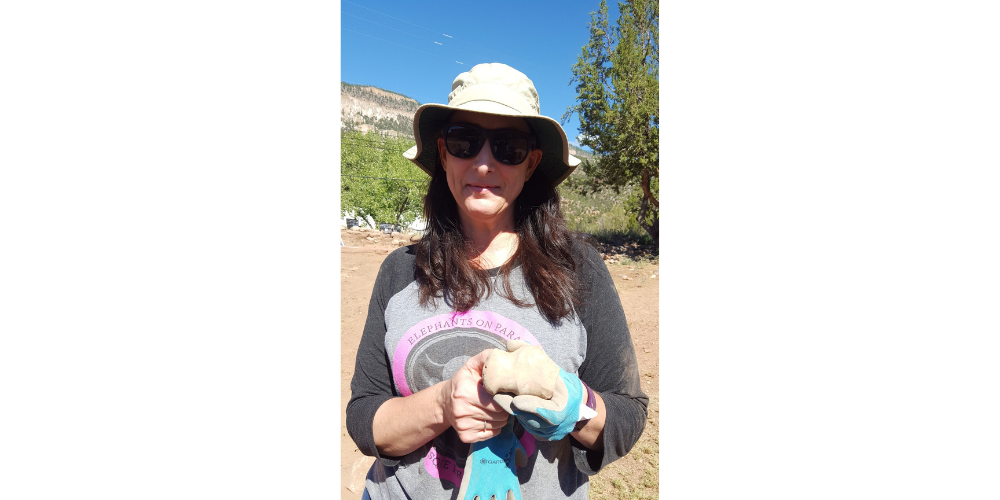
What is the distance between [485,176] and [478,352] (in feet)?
1.57

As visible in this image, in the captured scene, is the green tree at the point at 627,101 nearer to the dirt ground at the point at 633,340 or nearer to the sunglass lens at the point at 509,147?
the dirt ground at the point at 633,340

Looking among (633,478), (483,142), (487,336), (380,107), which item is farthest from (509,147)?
(380,107)

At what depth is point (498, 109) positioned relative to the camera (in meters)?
1.14

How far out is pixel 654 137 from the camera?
10.4 m

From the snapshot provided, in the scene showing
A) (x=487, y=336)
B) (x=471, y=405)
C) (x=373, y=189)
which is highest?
(x=373, y=189)

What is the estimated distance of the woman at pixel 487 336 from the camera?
3.62 ft

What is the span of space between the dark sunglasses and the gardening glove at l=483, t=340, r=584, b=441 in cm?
53

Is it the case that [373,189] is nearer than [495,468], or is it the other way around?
[495,468]

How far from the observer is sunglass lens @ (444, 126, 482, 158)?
1.19 metres

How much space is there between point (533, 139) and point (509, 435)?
0.81 metres

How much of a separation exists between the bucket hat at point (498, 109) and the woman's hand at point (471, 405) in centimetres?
65

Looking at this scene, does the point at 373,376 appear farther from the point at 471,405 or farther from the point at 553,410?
the point at 553,410

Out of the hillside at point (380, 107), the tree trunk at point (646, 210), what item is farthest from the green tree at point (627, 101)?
the hillside at point (380, 107)

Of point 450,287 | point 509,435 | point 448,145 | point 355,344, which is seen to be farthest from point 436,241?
point 355,344
